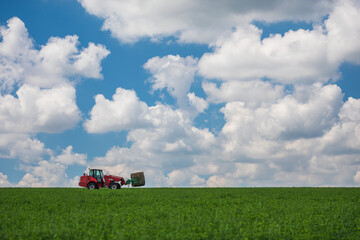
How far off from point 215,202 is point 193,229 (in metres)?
12.5

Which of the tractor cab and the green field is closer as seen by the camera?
the green field

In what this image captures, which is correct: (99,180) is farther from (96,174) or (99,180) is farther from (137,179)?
(137,179)

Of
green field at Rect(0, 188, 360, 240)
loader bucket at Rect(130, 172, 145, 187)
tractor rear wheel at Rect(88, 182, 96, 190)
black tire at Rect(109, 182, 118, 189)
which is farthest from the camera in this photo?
loader bucket at Rect(130, 172, 145, 187)

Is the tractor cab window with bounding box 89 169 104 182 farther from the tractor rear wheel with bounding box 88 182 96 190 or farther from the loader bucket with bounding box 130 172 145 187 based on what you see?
the loader bucket with bounding box 130 172 145 187

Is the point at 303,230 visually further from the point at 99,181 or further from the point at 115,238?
the point at 99,181

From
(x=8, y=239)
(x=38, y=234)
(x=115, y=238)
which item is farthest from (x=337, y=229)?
(x=8, y=239)

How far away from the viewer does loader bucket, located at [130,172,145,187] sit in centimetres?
4831

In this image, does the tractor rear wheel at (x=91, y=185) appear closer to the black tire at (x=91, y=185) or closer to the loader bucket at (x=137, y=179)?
the black tire at (x=91, y=185)

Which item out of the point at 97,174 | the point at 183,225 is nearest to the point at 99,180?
the point at 97,174

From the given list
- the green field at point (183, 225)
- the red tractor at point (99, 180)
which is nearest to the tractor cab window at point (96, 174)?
the red tractor at point (99, 180)

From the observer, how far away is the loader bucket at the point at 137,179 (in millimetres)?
48312

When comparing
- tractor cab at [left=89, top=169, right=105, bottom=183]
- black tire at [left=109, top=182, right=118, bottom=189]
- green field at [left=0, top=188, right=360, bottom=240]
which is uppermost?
tractor cab at [left=89, top=169, right=105, bottom=183]

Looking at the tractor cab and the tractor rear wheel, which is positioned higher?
the tractor cab

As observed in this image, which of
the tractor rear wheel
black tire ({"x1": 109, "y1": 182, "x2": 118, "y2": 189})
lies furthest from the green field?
black tire ({"x1": 109, "y1": 182, "x2": 118, "y2": 189})
